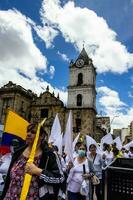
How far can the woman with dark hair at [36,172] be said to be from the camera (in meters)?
3.09

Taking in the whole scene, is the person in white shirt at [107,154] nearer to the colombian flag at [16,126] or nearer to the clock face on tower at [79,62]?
the colombian flag at [16,126]

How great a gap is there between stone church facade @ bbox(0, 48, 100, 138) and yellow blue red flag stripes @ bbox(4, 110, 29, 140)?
3553cm

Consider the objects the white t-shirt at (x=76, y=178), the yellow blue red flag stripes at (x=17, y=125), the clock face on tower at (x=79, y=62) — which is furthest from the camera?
the clock face on tower at (x=79, y=62)

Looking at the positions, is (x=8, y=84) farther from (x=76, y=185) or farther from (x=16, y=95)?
(x=76, y=185)

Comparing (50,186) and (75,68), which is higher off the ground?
(75,68)

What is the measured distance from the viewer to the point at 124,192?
3607 mm

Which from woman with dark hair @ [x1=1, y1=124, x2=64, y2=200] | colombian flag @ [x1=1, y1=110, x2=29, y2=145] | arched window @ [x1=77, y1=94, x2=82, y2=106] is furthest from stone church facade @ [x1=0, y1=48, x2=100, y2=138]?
woman with dark hair @ [x1=1, y1=124, x2=64, y2=200]

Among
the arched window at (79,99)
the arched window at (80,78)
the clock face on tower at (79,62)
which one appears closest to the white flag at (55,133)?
the arched window at (79,99)

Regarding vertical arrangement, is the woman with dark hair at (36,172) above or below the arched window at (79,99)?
below

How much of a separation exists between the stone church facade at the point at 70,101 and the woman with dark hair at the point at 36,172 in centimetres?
3619

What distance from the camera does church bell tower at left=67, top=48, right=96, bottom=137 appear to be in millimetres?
39844

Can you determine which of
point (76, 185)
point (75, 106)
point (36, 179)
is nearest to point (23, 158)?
point (36, 179)

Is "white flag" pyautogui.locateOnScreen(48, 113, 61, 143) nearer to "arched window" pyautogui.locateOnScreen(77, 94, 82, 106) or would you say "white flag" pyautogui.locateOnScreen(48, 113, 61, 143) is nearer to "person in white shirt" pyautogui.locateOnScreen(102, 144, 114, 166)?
"person in white shirt" pyautogui.locateOnScreen(102, 144, 114, 166)

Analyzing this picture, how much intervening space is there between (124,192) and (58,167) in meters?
0.95
